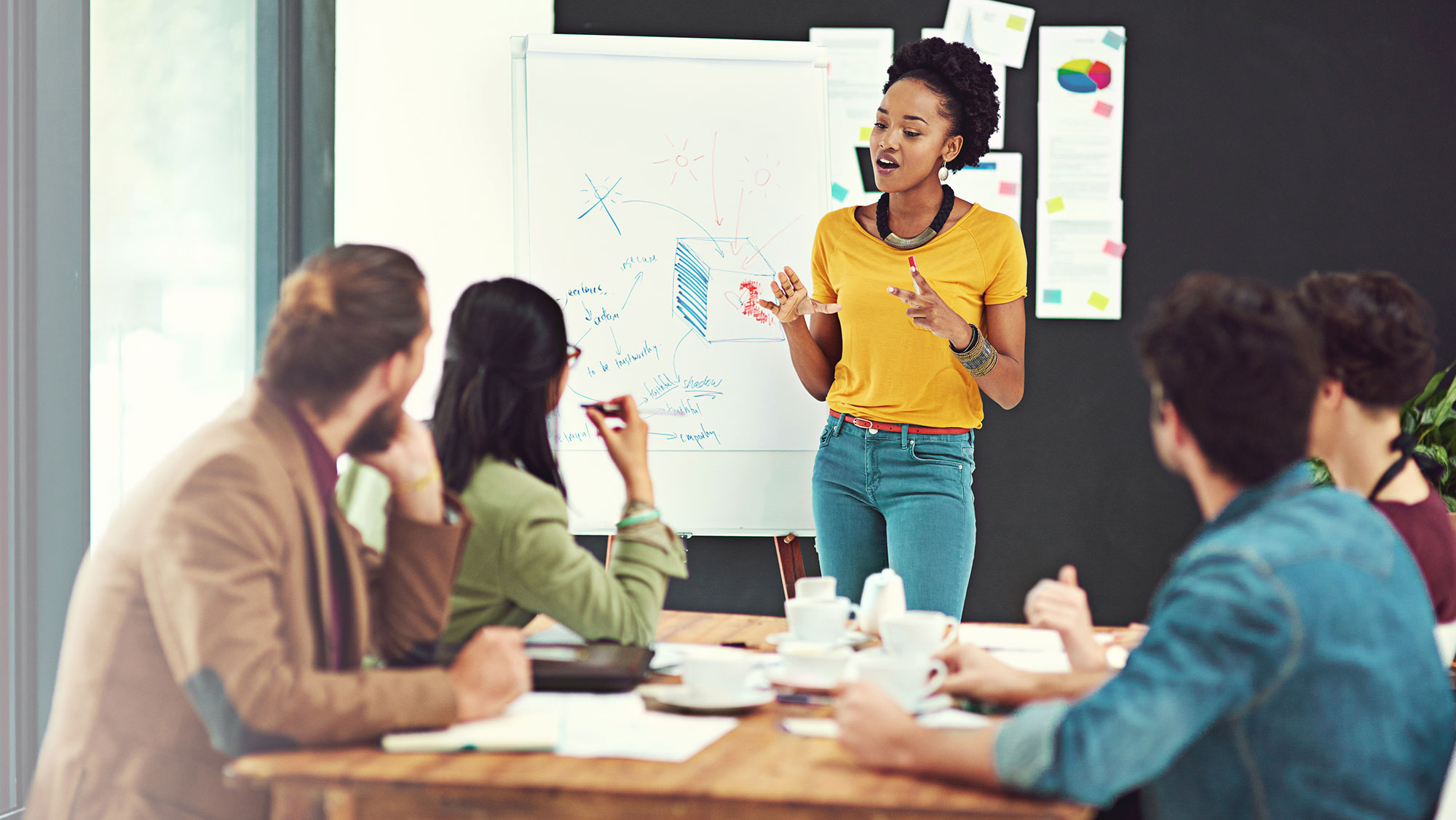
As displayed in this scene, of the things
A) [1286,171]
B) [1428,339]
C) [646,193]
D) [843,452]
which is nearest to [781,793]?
[1428,339]

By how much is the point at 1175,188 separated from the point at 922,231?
1183 mm

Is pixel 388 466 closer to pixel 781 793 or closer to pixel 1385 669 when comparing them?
pixel 781 793

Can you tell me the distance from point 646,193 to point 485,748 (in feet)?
6.60

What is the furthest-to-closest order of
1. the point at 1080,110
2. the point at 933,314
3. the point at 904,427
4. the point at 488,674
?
1. the point at 1080,110
2. the point at 904,427
3. the point at 933,314
4. the point at 488,674

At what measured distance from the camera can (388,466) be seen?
132 centimetres

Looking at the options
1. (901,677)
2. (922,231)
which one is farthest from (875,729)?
(922,231)

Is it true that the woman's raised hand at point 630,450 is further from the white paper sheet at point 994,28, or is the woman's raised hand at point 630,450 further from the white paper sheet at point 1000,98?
the white paper sheet at point 994,28

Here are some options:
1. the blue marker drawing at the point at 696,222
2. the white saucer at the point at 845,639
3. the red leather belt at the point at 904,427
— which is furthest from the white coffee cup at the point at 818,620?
the blue marker drawing at the point at 696,222

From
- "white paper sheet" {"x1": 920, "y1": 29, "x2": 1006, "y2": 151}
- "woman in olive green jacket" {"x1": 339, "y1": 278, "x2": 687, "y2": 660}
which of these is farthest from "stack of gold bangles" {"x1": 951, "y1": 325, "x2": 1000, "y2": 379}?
"white paper sheet" {"x1": 920, "y1": 29, "x2": 1006, "y2": 151}

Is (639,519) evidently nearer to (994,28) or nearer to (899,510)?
(899,510)

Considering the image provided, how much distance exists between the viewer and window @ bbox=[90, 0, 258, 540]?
2391 millimetres

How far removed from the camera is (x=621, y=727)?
1.23 metres

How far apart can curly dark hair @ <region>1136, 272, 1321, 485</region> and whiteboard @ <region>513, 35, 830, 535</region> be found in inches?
73.1

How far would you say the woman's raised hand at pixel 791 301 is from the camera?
2580mm
